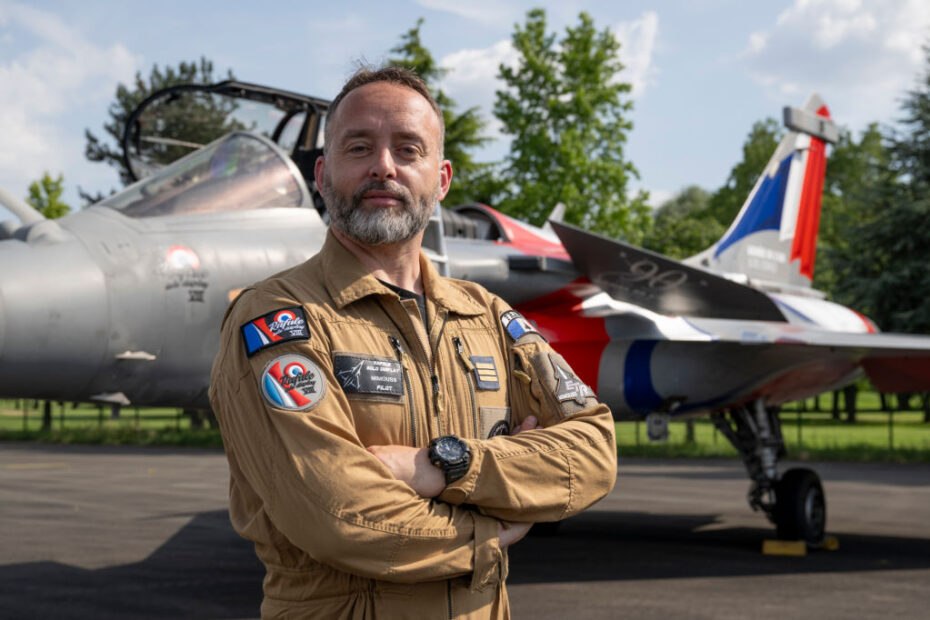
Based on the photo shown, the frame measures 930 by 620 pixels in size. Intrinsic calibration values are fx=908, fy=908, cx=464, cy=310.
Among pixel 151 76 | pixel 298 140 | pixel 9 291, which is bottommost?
pixel 9 291

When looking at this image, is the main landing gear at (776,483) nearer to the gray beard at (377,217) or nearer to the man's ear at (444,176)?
the man's ear at (444,176)

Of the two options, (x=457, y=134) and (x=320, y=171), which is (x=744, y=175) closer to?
(x=457, y=134)

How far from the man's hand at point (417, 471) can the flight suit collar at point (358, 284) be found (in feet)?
1.19

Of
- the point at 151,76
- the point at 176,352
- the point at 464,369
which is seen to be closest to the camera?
the point at 464,369

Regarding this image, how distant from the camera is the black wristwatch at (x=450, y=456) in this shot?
1.95 metres

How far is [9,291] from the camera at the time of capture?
13.6ft

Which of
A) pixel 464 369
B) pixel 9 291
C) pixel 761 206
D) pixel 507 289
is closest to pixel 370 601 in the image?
pixel 464 369

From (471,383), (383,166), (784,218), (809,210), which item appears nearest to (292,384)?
(471,383)

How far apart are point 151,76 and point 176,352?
112ft

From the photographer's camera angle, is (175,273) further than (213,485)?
No

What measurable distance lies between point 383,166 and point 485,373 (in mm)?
546

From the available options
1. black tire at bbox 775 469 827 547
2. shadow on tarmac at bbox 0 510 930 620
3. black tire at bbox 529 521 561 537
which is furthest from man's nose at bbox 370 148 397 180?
black tire at bbox 529 521 561 537

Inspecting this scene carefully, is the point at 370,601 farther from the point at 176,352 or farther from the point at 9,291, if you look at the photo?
the point at 176,352

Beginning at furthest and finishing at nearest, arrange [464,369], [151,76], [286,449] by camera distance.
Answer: [151,76]
[464,369]
[286,449]
